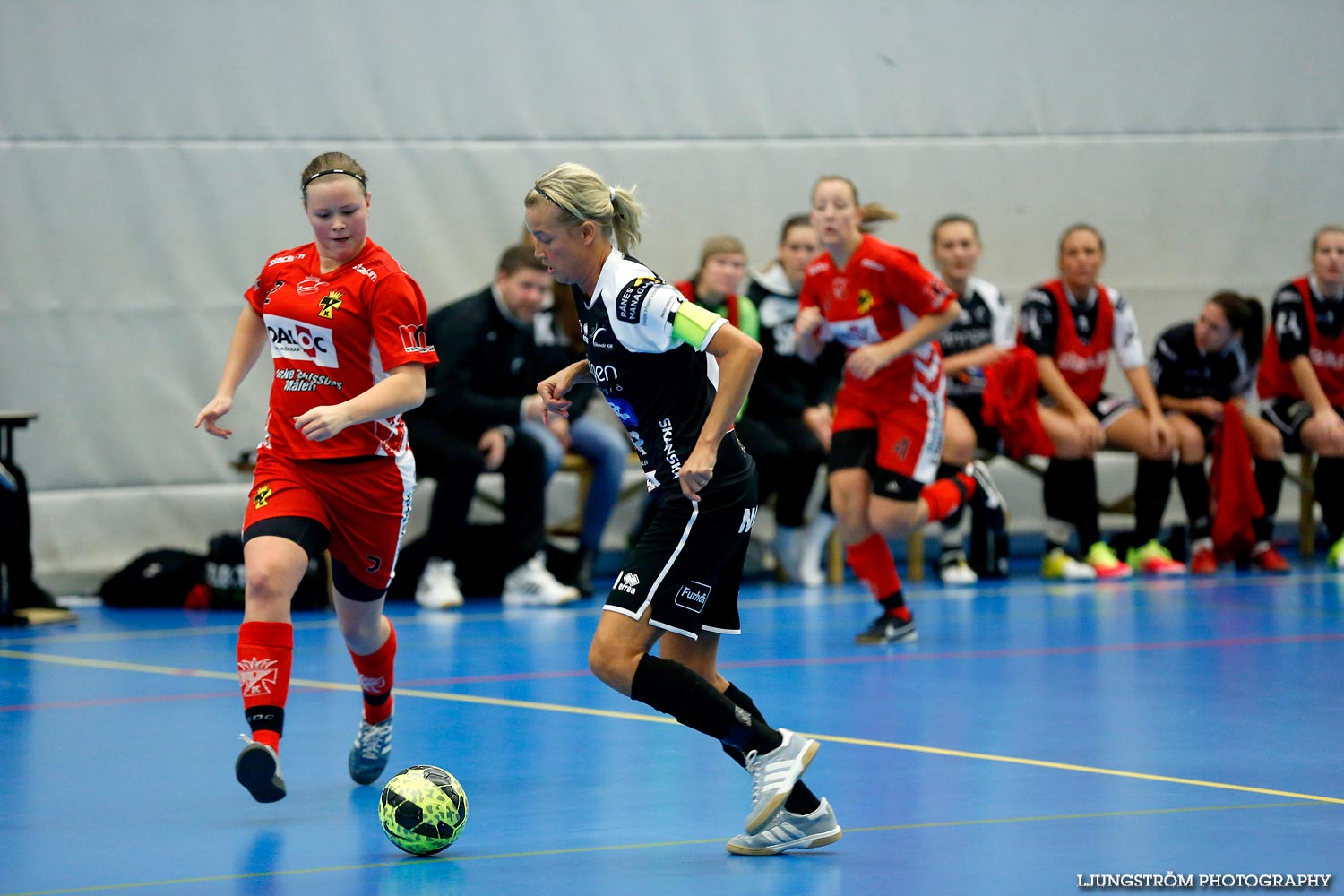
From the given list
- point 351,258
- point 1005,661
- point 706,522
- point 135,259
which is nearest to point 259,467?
point 351,258

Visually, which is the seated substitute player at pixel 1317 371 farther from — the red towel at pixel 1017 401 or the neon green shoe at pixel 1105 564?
the red towel at pixel 1017 401

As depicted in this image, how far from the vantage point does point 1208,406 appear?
10148mm

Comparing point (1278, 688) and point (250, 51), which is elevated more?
point (250, 51)

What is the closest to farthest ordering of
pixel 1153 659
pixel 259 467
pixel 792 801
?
pixel 792 801 → pixel 259 467 → pixel 1153 659

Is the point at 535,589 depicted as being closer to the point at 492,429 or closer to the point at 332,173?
the point at 492,429

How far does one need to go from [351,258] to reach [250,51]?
227 inches

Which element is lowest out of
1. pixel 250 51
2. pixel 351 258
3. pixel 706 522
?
pixel 706 522

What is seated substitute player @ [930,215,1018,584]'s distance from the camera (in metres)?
9.55

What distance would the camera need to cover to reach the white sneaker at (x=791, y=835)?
3.65 meters

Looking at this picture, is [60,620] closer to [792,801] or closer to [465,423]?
[465,423]

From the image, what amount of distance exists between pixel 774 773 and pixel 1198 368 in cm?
735

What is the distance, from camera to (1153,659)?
652 centimetres

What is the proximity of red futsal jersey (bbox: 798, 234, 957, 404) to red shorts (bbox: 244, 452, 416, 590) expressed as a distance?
9.70 ft

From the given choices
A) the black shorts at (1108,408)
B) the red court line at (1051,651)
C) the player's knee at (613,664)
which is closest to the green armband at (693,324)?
the player's knee at (613,664)
